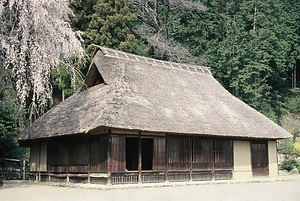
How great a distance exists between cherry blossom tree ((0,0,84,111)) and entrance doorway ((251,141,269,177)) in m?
11.9

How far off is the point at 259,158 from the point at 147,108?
26.6ft

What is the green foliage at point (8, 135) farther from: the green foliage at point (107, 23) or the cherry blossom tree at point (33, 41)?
the green foliage at point (107, 23)

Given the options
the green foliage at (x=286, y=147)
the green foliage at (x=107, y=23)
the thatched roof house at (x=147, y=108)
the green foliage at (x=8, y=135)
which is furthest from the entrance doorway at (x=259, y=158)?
the green foliage at (x=107, y=23)

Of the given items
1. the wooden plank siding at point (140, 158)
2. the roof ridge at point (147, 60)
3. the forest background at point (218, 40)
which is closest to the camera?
the wooden plank siding at point (140, 158)

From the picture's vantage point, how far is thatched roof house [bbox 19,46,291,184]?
1321cm

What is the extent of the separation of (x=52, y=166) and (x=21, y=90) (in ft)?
22.4

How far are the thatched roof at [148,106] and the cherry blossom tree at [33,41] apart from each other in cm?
305

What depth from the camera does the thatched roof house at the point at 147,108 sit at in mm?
13211

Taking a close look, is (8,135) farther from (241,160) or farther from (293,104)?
(293,104)

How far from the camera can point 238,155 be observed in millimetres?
17562

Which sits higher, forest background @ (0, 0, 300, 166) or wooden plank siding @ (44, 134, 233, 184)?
forest background @ (0, 0, 300, 166)

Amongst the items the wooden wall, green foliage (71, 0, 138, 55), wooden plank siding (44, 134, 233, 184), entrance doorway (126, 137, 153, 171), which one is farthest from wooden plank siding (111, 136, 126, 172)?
green foliage (71, 0, 138, 55)

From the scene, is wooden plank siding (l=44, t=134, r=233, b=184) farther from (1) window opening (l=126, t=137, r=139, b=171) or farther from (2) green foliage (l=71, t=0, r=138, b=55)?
(2) green foliage (l=71, t=0, r=138, b=55)

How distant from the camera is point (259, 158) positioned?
1862cm
